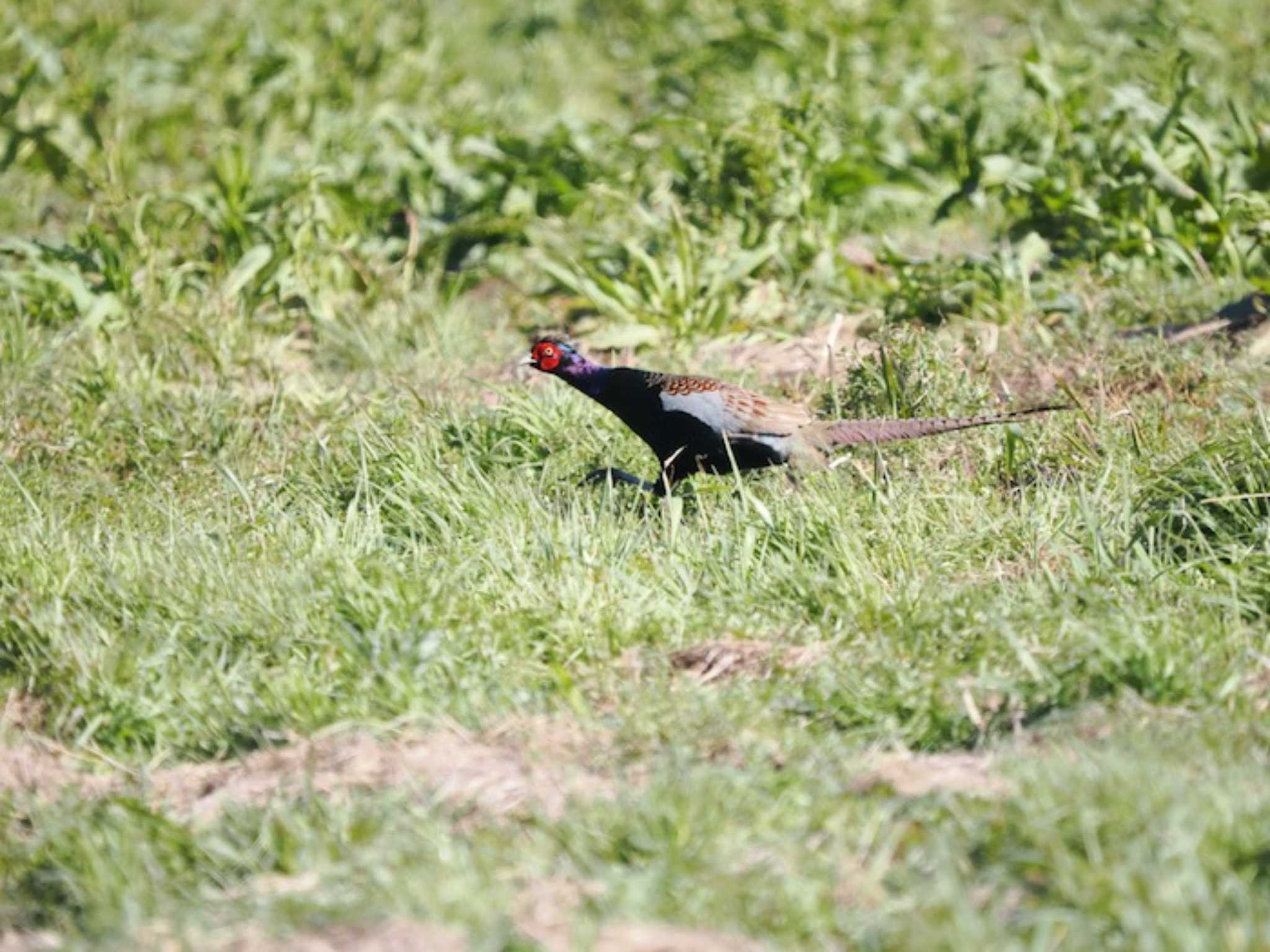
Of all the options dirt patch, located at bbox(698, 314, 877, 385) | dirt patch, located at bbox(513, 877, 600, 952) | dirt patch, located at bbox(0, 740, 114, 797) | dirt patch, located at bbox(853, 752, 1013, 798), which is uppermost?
dirt patch, located at bbox(513, 877, 600, 952)

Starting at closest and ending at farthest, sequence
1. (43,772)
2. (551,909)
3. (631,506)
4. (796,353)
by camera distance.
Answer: (551,909) < (43,772) < (631,506) < (796,353)

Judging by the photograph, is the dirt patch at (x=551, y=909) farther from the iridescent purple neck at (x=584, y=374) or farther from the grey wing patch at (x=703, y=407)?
the iridescent purple neck at (x=584, y=374)

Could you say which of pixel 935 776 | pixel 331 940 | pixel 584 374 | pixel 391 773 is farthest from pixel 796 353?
pixel 331 940

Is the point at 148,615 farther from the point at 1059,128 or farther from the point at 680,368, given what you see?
the point at 1059,128

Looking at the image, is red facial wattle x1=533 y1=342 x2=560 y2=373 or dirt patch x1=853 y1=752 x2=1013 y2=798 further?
red facial wattle x1=533 y1=342 x2=560 y2=373

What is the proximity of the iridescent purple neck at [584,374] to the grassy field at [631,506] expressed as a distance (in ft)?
0.78

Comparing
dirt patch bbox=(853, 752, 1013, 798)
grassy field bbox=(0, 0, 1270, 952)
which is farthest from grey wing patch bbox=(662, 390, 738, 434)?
dirt patch bbox=(853, 752, 1013, 798)

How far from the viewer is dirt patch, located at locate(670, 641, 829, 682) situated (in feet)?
13.8

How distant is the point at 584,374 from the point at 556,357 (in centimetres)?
11

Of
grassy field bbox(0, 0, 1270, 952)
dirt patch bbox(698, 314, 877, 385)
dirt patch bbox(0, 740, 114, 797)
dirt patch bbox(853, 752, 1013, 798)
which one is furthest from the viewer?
dirt patch bbox(698, 314, 877, 385)

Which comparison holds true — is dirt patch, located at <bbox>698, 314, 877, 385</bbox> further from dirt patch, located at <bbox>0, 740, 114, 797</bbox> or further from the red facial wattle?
dirt patch, located at <bbox>0, 740, 114, 797</bbox>

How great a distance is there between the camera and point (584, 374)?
5.71m

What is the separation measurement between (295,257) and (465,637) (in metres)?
3.45

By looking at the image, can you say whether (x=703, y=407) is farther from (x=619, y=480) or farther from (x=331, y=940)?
(x=331, y=940)
